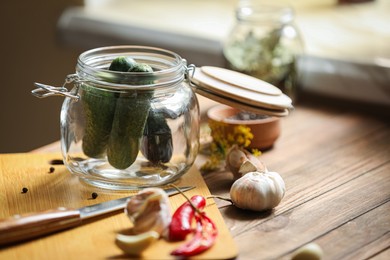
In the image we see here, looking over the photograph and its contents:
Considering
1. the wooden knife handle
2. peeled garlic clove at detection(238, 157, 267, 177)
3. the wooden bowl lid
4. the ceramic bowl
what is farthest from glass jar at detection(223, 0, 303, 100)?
the wooden knife handle

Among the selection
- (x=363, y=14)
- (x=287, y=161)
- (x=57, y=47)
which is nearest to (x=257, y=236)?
(x=287, y=161)

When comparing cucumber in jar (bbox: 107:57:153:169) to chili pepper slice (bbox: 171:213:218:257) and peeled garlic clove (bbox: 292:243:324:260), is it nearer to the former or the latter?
chili pepper slice (bbox: 171:213:218:257)

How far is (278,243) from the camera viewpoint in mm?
1016

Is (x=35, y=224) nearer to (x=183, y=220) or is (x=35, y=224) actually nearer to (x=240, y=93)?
(x=183, y=220)

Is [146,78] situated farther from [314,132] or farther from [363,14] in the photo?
[363,14]

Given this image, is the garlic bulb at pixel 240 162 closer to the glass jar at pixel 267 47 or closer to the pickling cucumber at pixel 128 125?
the pickling cucumber at pixel 128 125

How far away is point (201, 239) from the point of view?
994 mm

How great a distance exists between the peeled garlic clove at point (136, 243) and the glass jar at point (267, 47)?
80cm

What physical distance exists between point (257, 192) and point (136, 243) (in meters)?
0.24

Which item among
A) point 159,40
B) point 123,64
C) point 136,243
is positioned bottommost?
point 159,40

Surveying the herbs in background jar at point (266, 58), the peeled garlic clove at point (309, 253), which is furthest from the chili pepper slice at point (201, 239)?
the herbs in background jar at point (266, 58)

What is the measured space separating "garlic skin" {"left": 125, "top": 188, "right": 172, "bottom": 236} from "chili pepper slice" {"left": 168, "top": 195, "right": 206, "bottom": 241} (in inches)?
0.5

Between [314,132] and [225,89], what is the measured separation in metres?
0.37

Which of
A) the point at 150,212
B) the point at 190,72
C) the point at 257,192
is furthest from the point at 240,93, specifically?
the point at 150,212
